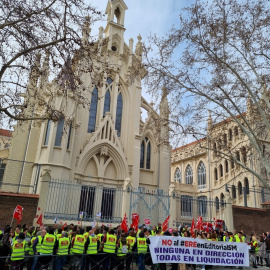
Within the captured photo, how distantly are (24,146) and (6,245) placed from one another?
1592cm

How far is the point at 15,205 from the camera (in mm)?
13523

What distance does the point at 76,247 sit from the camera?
8484 mm

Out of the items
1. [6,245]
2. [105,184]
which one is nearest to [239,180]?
[105,184]

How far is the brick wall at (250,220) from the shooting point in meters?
18.6

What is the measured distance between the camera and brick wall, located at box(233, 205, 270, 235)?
1859 cm

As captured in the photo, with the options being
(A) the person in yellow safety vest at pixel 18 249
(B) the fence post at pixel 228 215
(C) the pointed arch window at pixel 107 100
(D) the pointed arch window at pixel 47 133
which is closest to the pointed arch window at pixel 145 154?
(C) the pointed arch window at pixel 107 100

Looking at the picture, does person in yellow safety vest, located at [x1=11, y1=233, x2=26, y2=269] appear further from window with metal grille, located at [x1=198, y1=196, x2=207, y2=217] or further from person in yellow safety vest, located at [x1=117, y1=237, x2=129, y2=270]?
window with metal grille, located at [x1=198, y1=196, x2=207, y2=217]

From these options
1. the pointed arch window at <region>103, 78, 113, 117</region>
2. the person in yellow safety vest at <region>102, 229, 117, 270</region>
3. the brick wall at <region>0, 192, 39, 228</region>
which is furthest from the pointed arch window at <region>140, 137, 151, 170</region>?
the person in yellow safety vest at <region>102, 229, 117, 270</region>

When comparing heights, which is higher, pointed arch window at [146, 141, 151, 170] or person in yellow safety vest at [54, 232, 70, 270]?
pointed arch window at [146, 141, 151, 170]

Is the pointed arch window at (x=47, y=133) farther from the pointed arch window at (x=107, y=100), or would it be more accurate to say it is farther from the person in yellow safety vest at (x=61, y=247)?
the person in yellow safety vest at (x=61, y=247)

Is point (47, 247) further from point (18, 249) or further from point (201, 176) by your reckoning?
point (201, 176)

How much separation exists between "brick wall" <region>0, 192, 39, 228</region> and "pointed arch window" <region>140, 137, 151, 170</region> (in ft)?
45.4

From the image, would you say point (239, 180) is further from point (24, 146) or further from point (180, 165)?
point (24, 146)

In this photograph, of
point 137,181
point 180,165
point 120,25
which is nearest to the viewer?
point 137,181
